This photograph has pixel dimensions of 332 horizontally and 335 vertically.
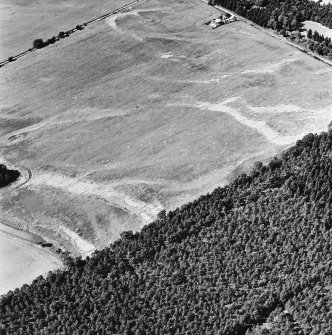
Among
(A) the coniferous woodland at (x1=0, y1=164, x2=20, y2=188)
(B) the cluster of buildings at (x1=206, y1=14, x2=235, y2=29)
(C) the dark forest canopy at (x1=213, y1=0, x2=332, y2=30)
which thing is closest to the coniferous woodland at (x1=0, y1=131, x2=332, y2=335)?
(A) the coniferous woodland at (x1=0, y1=164, x2=20, y2=188)

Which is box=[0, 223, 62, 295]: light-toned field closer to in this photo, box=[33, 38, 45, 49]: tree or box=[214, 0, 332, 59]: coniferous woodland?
box=[33, 38, 45, 49]: tree

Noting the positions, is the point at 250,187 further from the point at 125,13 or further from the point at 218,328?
the point at 125,13

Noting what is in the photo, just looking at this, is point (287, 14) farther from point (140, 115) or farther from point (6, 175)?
point (6, 175)

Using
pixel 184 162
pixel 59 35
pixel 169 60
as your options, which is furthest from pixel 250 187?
pixel 59 35

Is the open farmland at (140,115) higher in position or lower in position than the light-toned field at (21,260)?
higher

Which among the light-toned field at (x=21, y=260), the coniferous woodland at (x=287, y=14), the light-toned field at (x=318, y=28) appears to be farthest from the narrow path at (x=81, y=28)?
the light-toned field at (x=21, y=260)

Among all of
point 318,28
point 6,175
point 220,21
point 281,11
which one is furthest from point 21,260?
point 281,11

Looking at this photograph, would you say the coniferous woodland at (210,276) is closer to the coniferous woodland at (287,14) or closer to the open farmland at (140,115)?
the open farmland at (140,115)
